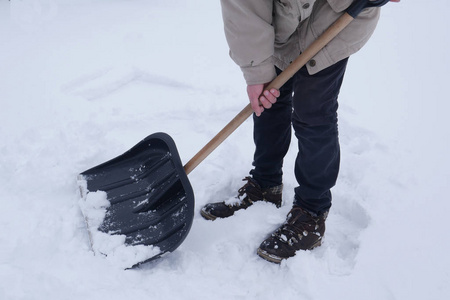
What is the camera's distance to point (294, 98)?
1.42 metres

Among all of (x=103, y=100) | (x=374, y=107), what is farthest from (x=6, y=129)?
(x=374, y=107)

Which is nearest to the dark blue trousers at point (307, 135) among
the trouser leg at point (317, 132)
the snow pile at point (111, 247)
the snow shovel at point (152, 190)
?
the trouser leg at point (317, 132)

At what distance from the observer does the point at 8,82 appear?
2586 millimetres

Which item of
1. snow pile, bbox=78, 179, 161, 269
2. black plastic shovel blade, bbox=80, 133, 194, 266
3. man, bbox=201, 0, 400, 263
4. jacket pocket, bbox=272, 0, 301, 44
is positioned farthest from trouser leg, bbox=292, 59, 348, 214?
snow pile, bbox=78, 179, 161, 269

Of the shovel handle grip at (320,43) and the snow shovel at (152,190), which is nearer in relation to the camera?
the shovel handle grip at (320,43)

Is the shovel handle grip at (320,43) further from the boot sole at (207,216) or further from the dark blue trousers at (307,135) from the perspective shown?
the boot sole at (207,216)

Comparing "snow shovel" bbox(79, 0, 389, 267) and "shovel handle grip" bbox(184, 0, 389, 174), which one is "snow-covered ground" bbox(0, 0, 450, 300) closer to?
"snow shovel" bbox(79, 0, 389, 267)

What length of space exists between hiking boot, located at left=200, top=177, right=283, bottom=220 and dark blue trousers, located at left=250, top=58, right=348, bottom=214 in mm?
37

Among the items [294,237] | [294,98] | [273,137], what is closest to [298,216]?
[294,237]

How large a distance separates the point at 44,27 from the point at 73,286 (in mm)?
2988

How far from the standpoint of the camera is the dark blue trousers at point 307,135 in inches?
53.9

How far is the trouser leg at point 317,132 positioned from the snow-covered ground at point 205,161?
253mm

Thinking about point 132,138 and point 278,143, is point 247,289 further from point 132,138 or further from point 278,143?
point 132,138

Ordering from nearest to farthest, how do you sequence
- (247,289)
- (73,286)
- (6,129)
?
(73,286) → (247,289) → (6,129)
